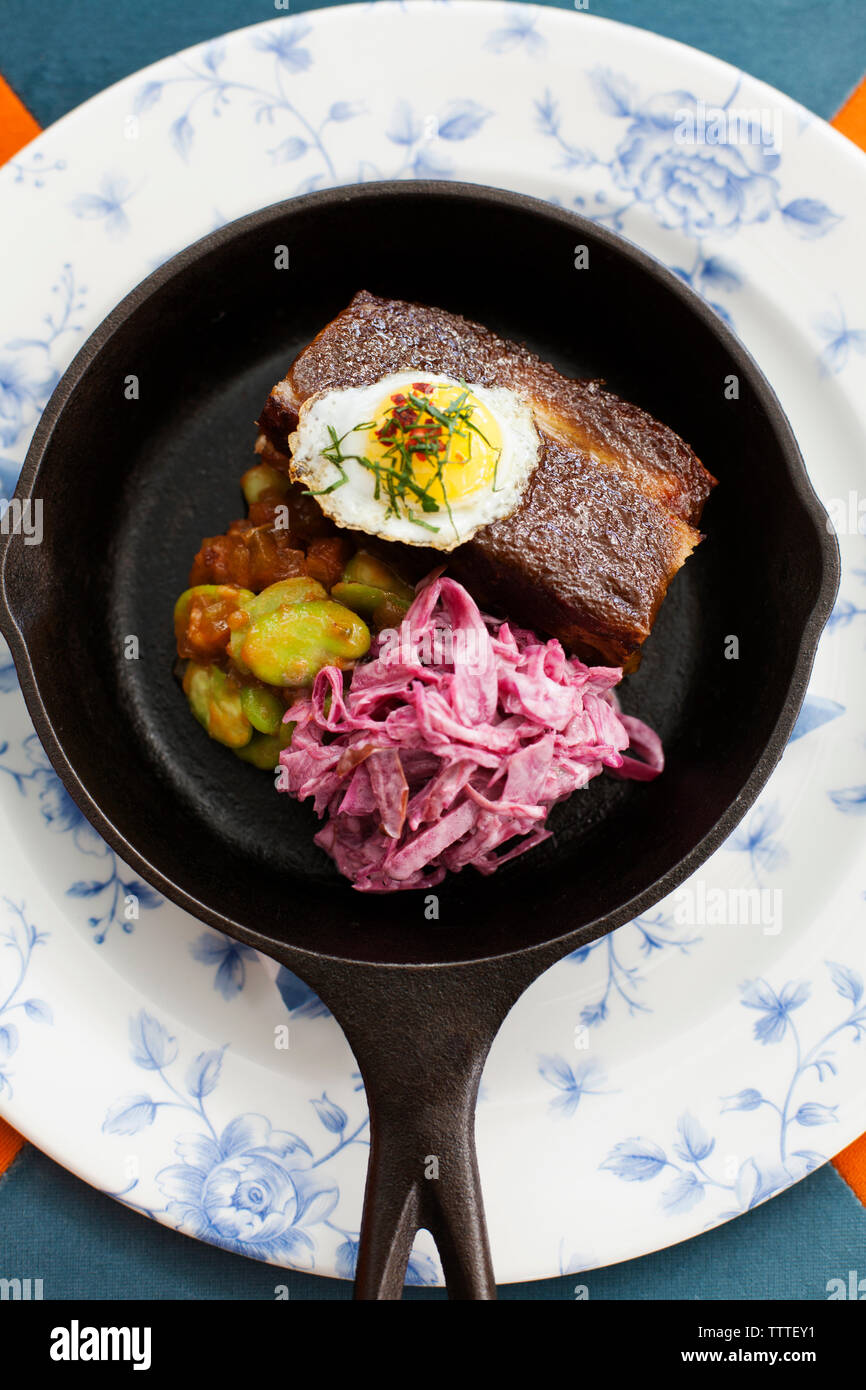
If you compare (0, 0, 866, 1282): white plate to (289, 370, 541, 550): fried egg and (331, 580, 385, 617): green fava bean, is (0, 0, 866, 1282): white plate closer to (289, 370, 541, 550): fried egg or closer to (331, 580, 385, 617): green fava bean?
(289, 370, 541, 550): fried egg

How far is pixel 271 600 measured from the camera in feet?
10.4

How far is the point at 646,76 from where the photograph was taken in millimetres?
3369

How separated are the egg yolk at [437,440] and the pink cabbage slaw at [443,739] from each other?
306 mm

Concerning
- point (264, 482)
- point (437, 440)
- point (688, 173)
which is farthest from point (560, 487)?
point (688, 173)

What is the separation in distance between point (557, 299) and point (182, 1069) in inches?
116

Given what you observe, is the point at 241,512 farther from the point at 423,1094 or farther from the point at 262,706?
the point at 423,1094

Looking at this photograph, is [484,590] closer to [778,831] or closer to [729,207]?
[778,831]

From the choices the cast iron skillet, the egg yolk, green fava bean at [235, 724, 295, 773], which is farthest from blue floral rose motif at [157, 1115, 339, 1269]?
the egg yolk

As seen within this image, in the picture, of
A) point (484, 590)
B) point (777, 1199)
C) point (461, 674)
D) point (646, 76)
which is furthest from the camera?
point (777, 1199)

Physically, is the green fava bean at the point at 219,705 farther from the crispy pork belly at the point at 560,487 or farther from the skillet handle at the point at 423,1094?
the skillet handle at the point at 423,1094

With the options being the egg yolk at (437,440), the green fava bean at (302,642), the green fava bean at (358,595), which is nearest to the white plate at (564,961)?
the green fava bean at (302,642)

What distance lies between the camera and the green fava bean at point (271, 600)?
3146 millimetres

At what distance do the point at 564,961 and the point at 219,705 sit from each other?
4.74ft

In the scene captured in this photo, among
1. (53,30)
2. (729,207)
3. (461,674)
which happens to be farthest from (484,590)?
(53,30)
